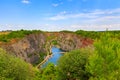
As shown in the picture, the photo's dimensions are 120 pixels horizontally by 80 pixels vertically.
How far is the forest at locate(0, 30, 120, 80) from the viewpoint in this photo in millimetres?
32125

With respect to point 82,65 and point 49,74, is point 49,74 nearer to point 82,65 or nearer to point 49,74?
point 49,74

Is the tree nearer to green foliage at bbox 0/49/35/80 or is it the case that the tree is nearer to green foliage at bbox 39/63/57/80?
green foliage at bbox 39/63/57/80

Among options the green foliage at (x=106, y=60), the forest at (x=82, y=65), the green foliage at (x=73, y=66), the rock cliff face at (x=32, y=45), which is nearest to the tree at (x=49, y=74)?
the forest at (x=82, y=65)

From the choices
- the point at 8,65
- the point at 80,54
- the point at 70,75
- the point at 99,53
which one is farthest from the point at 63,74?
the point at 99,53

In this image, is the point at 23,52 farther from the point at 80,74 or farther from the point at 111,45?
the point at 111,45

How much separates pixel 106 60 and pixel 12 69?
17673mm

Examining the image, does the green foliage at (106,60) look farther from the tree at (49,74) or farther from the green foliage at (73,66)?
the tree at (49,74)

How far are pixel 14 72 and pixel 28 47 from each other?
242 feet

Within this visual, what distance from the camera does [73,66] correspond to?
55125 millimetres

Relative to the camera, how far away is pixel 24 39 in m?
116

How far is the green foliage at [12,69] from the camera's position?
42844 millimetres

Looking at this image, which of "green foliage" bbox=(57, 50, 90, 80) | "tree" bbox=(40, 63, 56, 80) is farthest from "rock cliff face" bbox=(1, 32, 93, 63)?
"green foliage" bbox=(57, 50, 90, 80)

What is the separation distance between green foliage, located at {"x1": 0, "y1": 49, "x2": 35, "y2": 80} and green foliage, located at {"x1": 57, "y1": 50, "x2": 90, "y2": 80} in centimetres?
1061

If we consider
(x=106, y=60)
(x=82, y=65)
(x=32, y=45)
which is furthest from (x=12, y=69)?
(x=32, y=45)
